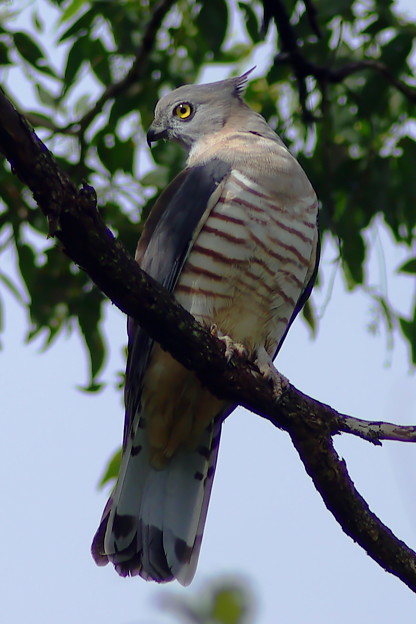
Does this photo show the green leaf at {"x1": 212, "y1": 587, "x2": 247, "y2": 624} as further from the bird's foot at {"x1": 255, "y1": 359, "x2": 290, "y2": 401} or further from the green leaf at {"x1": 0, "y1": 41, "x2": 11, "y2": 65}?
the green leaf at {"x1": 0, "y1": 41, "x2": 11, "y2": 65}

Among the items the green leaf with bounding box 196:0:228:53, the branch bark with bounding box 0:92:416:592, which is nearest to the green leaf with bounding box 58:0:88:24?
the green leaf with bounding box 196:0:228:53

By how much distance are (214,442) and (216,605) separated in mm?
1910

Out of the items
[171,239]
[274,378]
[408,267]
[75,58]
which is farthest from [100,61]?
[274,378]

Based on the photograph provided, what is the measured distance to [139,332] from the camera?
3.61 metres

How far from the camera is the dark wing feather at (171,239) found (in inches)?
142

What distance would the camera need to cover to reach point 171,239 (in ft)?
11.9

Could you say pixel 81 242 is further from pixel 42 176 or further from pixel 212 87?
pixel 212 87

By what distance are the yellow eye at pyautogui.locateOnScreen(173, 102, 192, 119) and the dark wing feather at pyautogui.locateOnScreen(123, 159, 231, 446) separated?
82 centimetres

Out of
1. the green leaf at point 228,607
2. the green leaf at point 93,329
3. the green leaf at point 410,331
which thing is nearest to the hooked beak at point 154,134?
the green leaf at point 93,329

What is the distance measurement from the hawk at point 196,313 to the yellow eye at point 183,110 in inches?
27.2

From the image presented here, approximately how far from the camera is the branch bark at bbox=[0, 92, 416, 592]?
239cm

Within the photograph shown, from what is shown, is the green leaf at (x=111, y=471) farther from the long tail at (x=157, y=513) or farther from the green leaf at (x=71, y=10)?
the green leaf at (x=71, y=10)

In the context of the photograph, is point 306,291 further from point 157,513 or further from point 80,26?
point 80,26

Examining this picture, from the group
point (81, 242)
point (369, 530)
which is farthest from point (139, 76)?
point (369, 530)
